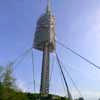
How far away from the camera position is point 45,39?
57.6 meters

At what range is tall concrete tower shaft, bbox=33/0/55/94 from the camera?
56.0m

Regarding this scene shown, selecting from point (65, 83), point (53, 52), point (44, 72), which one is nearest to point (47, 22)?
point (53, 52)

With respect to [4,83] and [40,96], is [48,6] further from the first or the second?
[4,83]

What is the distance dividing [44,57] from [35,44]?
3.81 meters

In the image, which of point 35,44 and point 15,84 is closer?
point 15,84

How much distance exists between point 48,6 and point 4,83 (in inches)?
1386

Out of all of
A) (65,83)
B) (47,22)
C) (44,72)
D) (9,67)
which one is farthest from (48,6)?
(9,67)

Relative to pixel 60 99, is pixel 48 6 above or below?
above

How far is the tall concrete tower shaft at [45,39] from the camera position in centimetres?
5601

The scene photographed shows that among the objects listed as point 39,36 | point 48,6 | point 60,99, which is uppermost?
point 48,6

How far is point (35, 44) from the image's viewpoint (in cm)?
5869

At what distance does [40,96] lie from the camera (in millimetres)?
51406

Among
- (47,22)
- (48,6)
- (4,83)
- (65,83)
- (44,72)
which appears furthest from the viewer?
(48,6)

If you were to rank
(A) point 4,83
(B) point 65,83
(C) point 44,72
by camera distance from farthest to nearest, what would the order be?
1. (C) point 44,72
2. (B) point 65,83
3. (A) point 4,83
